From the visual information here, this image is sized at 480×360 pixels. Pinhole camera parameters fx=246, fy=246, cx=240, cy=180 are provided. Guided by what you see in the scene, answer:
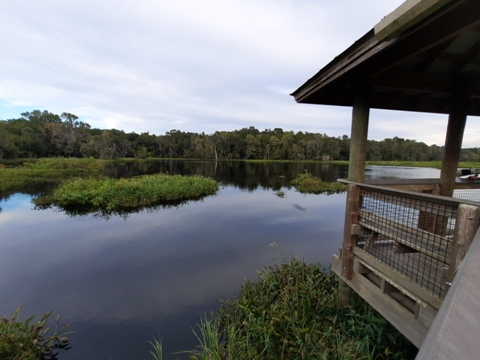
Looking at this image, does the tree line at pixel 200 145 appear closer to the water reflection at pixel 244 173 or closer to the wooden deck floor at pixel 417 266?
the water reflection at pixel 244 173

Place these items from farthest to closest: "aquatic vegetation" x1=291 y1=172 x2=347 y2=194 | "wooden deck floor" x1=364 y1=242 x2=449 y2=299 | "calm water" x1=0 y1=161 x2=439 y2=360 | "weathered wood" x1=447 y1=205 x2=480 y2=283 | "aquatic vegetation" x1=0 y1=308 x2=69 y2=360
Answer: "aquatic vegetation" x1=291 y1=172 x2=347 y2=194
"calm water" x1=0 y1=161 x2=439 y2=360
"aquatic vegetation" x1=0 y1=308 x2=69 y2=360
"wooden deck floor" x1=364 y1=242 x2=449 y2=299
"weathered wood" x1=447 y1=205 x2=480 y2=283

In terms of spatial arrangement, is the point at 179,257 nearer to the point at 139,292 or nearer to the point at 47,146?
the point at 139,292

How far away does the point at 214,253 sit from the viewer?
27.9 feet

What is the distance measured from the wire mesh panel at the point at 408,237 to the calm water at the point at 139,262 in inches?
152

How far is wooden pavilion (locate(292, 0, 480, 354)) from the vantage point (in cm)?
206

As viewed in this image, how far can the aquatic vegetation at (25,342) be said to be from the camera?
3.50 m

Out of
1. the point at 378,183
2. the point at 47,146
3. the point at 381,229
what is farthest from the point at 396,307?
the point at 47,146

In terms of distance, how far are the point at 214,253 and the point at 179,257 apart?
1.18 meters

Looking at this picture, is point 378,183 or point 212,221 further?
point 212,221

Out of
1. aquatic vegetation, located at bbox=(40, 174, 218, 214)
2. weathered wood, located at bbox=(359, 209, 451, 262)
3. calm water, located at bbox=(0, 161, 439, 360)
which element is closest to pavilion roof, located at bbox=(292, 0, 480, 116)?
weathered wood, located at bbox=(359, 209, 451, 262)

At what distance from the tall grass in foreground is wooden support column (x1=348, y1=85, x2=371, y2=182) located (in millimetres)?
2189

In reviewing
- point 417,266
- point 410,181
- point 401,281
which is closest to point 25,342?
point 401,281

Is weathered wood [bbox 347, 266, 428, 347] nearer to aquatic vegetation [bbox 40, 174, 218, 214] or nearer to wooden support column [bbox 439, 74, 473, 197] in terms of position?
wooden support column [bbox 439, 74, 473, 197]

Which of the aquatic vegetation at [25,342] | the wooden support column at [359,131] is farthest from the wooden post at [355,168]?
the aquatic vegetation at [25,342]
